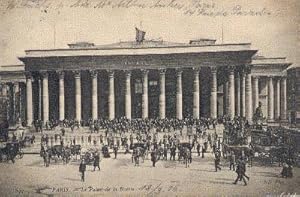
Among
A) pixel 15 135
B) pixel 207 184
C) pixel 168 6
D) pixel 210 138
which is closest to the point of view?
pixel 207 184

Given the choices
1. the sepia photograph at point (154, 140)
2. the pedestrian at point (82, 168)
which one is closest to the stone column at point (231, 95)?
the sepia photograph at point (154, 140)

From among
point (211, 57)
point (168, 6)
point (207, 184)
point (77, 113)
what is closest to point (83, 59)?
point (77, 113)

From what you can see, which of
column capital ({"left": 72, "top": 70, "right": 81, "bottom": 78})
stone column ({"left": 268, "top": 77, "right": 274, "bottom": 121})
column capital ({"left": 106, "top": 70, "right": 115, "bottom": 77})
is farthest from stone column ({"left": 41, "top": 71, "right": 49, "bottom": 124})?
stone column ({"left": 268, "top": 77, "right": 274, "bottom": 121})

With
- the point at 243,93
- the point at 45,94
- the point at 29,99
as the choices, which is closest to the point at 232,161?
the point at 243,93

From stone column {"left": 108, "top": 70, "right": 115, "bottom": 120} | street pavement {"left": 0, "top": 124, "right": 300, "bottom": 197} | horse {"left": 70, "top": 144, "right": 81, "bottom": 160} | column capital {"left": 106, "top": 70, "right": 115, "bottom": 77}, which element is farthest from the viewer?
stone column {"left": 108, "top": 70, "right": 115, "bottom": 120}

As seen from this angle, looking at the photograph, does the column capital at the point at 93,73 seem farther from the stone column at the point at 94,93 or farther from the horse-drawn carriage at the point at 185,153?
the horse-drawn carriage at the point at 185,153

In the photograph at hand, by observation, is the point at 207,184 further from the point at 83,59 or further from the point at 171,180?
the point at 83,59

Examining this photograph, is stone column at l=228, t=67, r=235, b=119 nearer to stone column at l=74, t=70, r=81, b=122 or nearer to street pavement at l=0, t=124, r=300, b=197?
stone column at l=74, t=70, r=81, b=122
